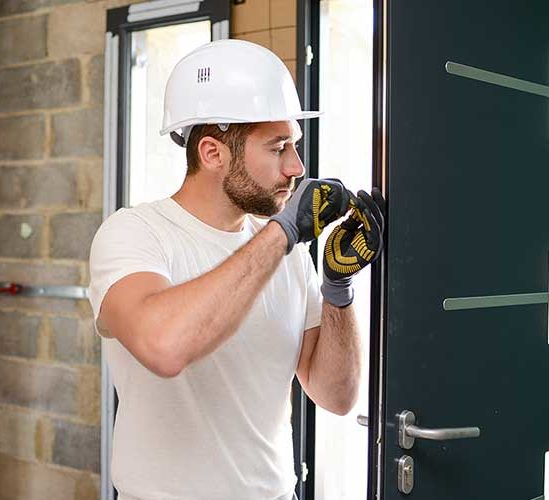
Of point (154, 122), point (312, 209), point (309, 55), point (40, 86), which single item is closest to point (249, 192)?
point (312, 209)

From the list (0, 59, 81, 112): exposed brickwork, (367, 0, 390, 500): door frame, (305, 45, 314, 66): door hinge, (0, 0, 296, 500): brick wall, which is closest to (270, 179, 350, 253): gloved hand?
(367, 0, 390, 500): door frame

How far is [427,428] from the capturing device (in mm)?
1514

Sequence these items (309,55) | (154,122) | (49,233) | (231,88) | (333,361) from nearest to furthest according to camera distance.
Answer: (231,88), (333,361), (309,55), (154,122), (49,233)

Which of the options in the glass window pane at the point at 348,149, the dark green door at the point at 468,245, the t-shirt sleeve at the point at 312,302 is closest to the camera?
the dark green door at the point at 468,245

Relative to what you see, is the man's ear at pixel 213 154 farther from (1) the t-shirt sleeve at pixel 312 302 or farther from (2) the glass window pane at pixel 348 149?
(2) the glass window pane at pixel 348 149

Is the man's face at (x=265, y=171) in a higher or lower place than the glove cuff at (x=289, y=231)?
higher

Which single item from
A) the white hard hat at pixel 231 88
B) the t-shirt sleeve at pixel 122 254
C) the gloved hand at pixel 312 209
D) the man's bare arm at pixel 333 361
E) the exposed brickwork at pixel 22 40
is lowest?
the man's bare arm at pixel 333 361

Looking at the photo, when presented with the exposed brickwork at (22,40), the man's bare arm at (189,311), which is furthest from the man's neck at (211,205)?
the exposed brickwork at (22,40)

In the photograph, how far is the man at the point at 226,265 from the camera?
139cm

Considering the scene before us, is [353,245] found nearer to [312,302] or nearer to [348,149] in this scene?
[312,302]

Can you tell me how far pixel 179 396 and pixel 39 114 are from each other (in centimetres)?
189

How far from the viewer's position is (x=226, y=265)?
1301mm

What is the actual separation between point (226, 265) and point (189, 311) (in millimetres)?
104

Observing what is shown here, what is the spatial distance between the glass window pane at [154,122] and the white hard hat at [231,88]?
4.13 feet
